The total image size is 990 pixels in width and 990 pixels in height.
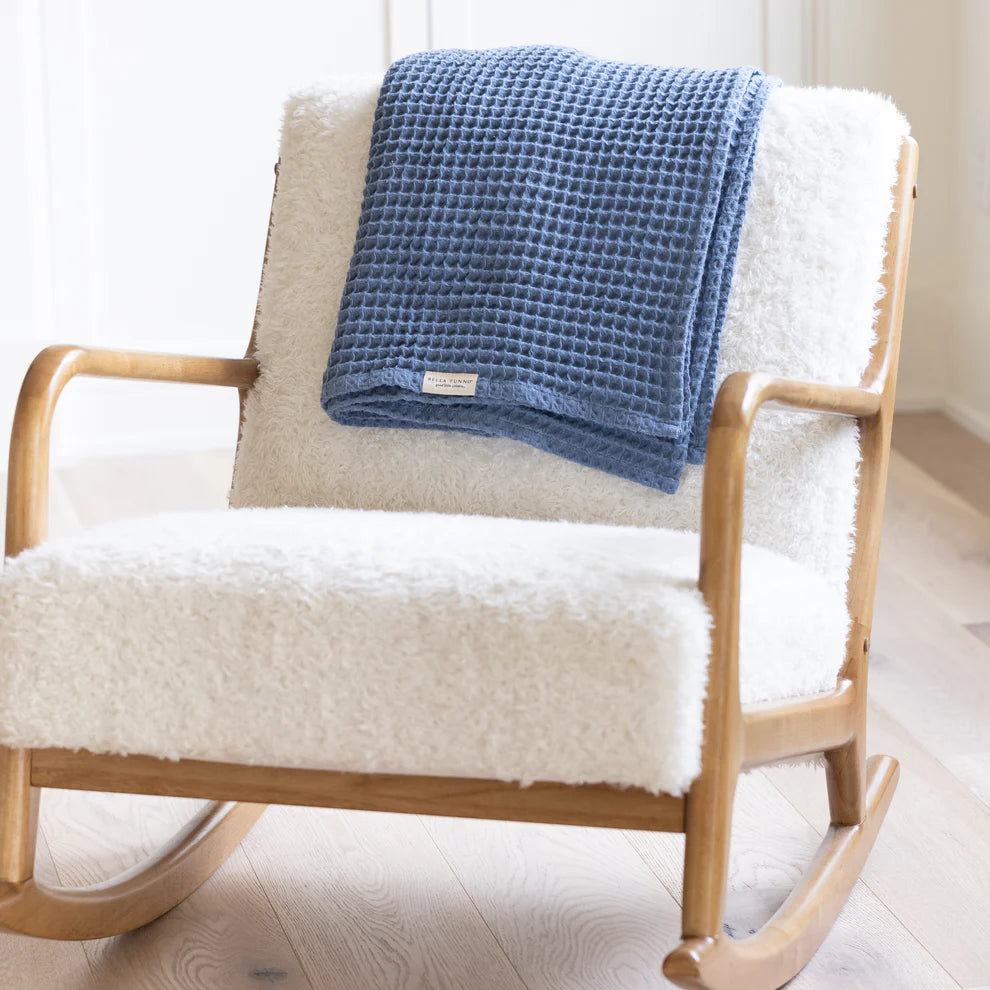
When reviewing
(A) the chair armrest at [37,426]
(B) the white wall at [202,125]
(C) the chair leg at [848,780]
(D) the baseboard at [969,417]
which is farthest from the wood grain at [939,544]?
(A) the chair armrest at [37,426]

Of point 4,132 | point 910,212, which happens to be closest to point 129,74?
point 4,132

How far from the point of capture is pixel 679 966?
841 mm

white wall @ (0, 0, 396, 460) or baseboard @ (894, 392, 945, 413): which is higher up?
white wall @ (0, 0, 396, 460)

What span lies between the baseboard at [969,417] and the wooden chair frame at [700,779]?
153cm

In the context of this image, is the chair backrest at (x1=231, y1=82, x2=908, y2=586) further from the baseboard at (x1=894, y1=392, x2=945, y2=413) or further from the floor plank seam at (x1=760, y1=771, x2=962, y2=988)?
the baseboard at (x1=894, y1=392, x2=945, y2=413)

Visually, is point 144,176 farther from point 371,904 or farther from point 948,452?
point 371,904

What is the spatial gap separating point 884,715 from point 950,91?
170cm

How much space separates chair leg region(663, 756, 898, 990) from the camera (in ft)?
2.80

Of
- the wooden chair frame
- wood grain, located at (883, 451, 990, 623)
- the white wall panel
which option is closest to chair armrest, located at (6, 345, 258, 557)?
the wooden chair frame

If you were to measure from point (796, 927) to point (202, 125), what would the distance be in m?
2.04

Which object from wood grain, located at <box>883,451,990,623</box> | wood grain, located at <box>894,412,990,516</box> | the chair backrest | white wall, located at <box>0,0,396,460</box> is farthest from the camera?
white wall, located at <box>0,0,396,460</box>

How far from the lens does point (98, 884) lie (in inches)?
42.9

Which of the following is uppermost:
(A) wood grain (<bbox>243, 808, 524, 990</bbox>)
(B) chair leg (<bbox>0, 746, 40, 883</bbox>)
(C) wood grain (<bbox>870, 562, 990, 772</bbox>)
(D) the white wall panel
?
(D) the white wall panel

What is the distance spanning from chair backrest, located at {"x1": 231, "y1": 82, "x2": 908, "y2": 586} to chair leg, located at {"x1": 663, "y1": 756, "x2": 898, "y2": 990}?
23 cm
